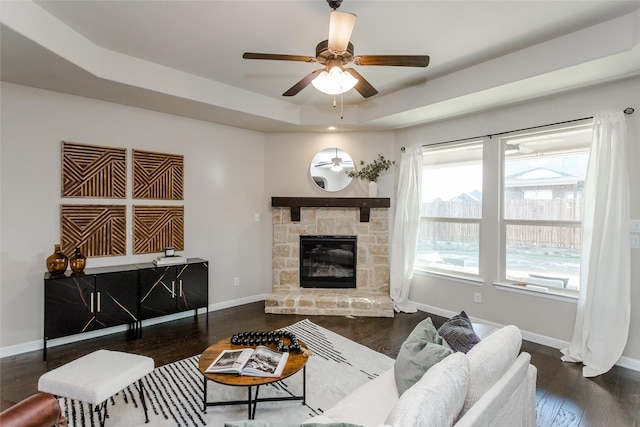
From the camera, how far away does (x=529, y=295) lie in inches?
135

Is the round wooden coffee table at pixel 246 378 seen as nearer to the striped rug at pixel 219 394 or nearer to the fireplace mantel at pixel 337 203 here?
the striped rug at pixel 219 394

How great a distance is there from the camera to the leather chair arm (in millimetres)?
1037

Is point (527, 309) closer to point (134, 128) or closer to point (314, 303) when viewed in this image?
point (314, 303)

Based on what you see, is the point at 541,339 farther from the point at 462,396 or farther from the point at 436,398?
the point at 436,398

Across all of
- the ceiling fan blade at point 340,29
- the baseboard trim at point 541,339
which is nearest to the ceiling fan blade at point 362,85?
the ceiling fan blade at point 340,29

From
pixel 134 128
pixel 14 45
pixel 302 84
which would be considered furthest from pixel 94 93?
pixel 302 84

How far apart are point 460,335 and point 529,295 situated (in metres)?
2.26

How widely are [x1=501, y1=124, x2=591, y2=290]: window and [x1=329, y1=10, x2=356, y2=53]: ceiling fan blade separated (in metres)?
2.54

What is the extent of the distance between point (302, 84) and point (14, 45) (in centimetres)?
211

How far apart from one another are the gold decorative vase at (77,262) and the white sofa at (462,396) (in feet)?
9.70

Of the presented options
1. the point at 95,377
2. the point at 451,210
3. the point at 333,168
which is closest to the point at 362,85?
the point at 333,168

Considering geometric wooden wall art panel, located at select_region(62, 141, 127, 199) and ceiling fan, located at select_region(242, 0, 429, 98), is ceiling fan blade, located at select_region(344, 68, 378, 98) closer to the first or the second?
ceiling fan, located at select_region(242, 0, 429, 98)

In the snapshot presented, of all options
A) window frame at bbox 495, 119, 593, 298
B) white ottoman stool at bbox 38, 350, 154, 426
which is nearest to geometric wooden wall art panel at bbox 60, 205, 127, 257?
white ottoman stool at bbox 38, 350, 154, 426

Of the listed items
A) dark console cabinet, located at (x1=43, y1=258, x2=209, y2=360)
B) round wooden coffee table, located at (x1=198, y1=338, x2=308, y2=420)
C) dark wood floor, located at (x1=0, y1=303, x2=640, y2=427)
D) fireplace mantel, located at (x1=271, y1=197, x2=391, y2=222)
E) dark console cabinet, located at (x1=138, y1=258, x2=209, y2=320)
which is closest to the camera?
round wooden coffee table, located at (x1=198, y1=338, x2=308, y2=420)
